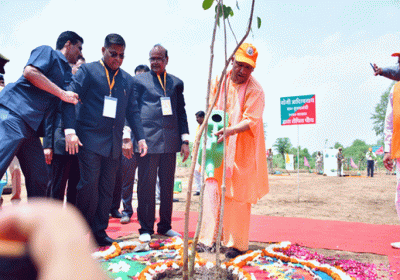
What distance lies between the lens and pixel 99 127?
310 cm

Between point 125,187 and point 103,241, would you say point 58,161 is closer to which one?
point 103,241

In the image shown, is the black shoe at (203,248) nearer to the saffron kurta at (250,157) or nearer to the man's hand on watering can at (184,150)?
the saffron kurta at (250,157)

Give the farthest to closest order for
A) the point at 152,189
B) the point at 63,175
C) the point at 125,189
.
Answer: the point at 125,189
the point at 152,189
the point at 63,175

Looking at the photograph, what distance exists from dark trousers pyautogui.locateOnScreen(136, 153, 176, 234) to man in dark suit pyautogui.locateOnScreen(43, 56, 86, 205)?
2.28 ft

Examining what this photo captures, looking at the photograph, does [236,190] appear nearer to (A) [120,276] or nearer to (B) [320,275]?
(B) [320,275]

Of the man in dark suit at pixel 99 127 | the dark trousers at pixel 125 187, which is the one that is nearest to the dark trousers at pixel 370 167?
the dark trousers at pixel 125 187

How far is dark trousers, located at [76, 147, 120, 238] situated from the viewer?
3014mm

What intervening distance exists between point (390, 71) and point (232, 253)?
264 centimetres

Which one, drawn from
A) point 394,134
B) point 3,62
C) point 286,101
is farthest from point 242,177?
point 286,101

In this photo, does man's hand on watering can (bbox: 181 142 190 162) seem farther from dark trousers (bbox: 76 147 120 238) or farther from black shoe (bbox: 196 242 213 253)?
black shoe (bbox: 196 242 213 253)

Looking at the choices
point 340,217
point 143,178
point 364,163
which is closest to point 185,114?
point 143,178

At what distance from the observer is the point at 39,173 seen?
2.59 meters

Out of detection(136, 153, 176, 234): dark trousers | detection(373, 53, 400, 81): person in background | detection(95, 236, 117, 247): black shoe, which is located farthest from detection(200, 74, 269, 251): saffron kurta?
detection(373, 53, 400, 81): person in background

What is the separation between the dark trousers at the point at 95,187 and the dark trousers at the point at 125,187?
4.55 ft
